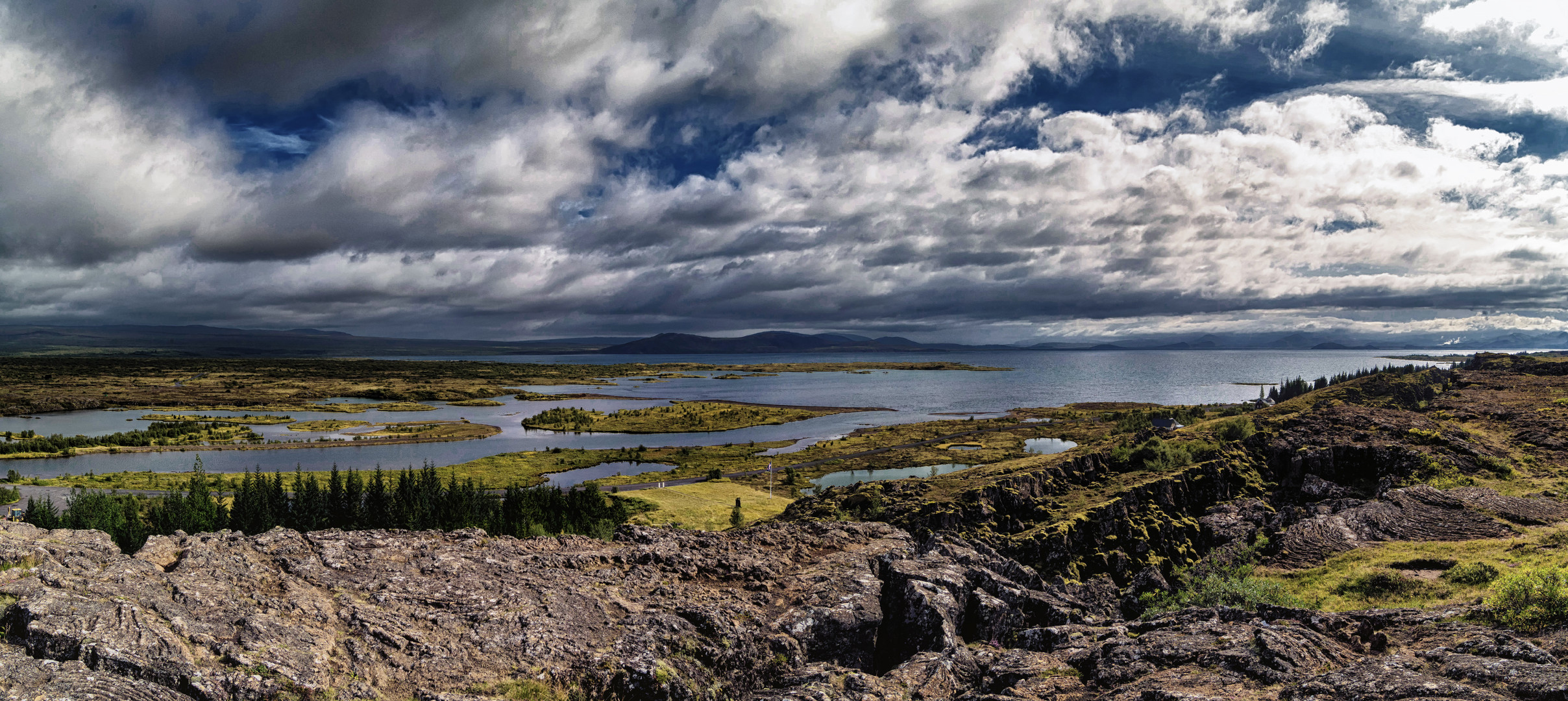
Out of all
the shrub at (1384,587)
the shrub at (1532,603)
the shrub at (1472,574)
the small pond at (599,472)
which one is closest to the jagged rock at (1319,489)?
the shrub at (1384,587)

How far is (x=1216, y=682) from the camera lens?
1741 centimetres

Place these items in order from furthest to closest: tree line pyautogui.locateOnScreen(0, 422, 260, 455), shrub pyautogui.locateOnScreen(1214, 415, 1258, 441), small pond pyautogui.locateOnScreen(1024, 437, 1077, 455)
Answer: small pond pyautogui.locateOnScreen(1024, 437, 1077, 455) < tree line pyautogui.locateOnScreen(0, 422, 260, 455) < shrub pyautogui.locateOnScreen(1214, 415, 1258, 441)

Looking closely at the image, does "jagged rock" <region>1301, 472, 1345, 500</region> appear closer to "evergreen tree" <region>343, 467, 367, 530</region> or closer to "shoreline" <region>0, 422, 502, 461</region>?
"evergreen tree" <region>343, 467, 367, 530</region>

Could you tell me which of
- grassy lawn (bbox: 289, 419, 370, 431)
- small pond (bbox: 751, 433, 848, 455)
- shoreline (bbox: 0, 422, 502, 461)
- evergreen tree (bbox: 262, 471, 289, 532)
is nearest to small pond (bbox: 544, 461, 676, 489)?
small pond (bbox: 751, 433, 848, 455)

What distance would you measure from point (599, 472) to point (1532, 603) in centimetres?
11383

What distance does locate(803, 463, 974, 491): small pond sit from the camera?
10906 cm

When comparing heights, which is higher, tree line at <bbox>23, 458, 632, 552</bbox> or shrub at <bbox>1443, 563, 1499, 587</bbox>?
shrub at <bbox>1443, 563, 1499, 587</bbox>

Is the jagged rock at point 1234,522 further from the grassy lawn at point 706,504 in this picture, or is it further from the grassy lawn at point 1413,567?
the grassy lawn at point 706,504

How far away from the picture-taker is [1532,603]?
1986 cm

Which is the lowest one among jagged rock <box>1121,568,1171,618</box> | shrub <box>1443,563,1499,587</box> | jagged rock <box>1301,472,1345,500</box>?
jagged rock <box>1121,568,1171,618</box>

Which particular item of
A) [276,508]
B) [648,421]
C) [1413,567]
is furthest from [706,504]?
[648,421]

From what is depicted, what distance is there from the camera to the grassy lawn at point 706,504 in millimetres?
73625

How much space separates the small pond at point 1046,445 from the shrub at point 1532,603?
360 feet

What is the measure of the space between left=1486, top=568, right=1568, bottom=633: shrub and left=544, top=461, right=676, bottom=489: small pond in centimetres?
9977
